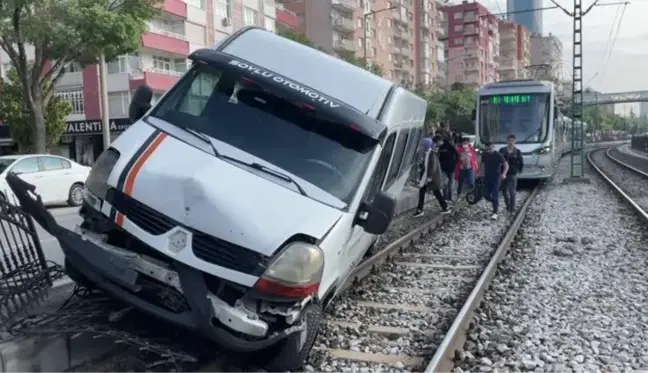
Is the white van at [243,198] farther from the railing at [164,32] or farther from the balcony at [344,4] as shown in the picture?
the balcony at [344,4]

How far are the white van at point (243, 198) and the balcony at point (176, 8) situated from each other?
125ft

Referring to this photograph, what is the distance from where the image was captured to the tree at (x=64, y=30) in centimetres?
2116

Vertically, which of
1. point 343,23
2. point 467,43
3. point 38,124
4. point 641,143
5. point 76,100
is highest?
point 467,43

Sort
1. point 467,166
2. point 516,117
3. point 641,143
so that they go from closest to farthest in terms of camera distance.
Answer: point 467,166 → point 516,117 → point 641,143

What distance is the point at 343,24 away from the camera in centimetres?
7662

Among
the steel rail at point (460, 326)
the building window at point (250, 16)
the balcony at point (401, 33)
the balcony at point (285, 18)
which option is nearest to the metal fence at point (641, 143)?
the balcony at point (285, 18)

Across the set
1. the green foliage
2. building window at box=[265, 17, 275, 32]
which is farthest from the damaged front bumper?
the green foliage

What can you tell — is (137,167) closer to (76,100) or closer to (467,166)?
(467,166)

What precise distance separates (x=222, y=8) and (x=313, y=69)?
148 feet

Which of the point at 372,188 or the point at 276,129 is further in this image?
the point at 372,188

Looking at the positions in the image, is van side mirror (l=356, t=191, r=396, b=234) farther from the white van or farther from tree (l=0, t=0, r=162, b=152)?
tree (l=0, t=0, r=162, b=152)

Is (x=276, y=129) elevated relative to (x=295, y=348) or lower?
elevated

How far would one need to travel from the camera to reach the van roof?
6004 mm

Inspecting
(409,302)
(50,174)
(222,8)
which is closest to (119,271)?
(409,302)
